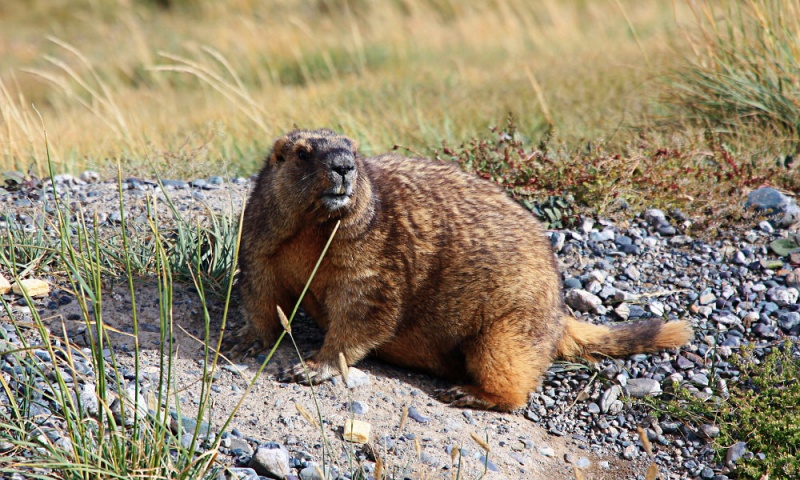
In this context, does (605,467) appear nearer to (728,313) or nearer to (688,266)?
(728,313)

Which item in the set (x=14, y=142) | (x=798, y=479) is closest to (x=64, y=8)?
(x=14, y=142)

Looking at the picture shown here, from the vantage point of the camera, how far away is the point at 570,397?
16.0 ft

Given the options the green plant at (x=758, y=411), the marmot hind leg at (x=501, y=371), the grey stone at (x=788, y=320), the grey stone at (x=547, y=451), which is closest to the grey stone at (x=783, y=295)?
the grey stone at (x=788, y=320)

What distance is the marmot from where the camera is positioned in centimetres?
441

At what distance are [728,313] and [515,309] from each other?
5.77 ft

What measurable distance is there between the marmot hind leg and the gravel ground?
10cm

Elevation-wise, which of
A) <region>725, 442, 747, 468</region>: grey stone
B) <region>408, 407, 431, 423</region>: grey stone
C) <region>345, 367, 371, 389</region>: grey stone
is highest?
<region>345, 367, 371, 389</region>: grey stone

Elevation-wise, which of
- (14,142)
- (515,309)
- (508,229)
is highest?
(14,142)

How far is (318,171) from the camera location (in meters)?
4.28

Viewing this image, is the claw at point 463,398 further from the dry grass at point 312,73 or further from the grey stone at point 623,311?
the dry grass at point 312,73

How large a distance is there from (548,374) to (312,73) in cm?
869

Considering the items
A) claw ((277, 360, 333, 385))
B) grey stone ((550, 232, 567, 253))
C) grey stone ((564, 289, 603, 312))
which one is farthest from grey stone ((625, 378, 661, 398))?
claw ((277, 360, 333, 385))

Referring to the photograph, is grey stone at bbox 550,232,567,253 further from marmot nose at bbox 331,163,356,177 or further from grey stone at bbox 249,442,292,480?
grey stone at bbox 249,442,292,480

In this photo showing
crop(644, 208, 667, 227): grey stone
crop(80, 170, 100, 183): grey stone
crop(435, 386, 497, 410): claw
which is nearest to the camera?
crop(435, 386, 497, 410): claw
